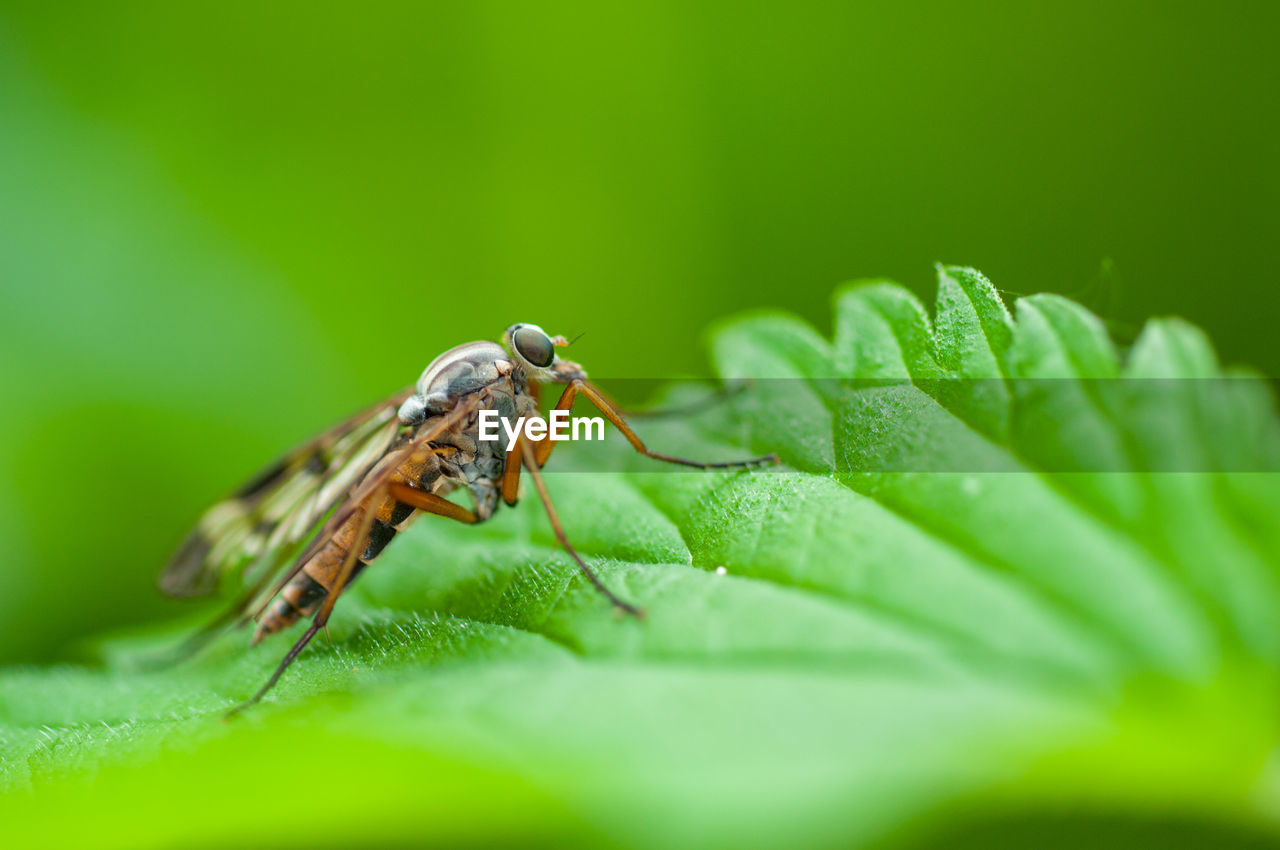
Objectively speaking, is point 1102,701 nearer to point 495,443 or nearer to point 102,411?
point 495,443

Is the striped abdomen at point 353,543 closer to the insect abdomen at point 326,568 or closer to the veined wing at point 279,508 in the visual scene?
the insect abdomen at point 326,568

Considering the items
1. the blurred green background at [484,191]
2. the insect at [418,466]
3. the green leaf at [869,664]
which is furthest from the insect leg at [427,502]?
the blurred green background at [484,191]

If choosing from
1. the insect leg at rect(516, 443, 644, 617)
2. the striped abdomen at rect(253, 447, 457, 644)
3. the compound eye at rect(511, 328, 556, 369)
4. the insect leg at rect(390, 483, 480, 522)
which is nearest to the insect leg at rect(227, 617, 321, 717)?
the striped abdomen at rect(253, 447, 457, 644)

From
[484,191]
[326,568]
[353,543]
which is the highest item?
[484,191]

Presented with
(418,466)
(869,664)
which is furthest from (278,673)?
(869,664)

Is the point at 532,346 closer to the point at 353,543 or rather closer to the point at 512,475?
the point at 512,475

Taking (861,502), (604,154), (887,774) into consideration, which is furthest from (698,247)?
(887,774)
